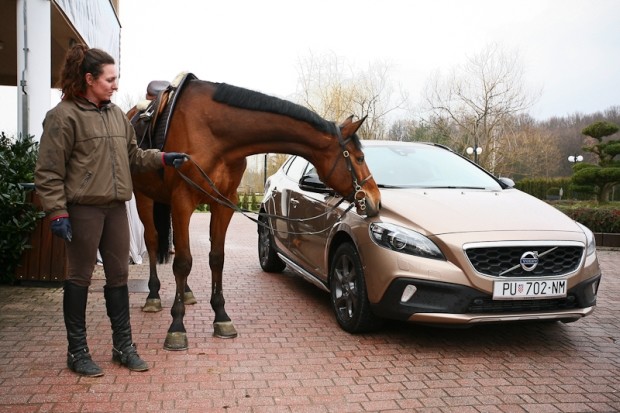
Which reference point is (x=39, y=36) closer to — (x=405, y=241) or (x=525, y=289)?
(x=405, y=241)

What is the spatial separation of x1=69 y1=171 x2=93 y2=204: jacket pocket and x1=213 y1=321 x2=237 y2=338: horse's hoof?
170cm

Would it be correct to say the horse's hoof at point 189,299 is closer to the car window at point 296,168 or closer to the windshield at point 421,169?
the car window at point 296,168

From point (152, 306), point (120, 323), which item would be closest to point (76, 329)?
point (120, 323)

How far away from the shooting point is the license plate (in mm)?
3988

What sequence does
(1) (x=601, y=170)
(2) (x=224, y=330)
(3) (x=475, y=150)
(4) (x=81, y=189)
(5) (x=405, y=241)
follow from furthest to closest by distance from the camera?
(3) (x=475, y=150) → (1) (x=601, y=170) → (2) (x=224, y=330) → (5) (x=405, y=241) → (4) (x=81, y=189)

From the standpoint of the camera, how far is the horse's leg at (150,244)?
5465 mm

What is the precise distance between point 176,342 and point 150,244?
1833mm

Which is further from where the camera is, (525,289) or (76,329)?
(525,289)

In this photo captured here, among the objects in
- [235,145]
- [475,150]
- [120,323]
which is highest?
[475,150]

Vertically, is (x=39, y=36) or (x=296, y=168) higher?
(x=39, y=36)

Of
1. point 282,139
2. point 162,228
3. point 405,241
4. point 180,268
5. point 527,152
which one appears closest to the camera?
point 405,241

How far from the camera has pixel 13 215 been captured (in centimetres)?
620

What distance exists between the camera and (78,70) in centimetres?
345

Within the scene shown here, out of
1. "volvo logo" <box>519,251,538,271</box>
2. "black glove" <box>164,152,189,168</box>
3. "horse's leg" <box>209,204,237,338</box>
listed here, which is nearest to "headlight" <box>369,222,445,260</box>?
"volvo logo" <box>519,251,538,271</box>
